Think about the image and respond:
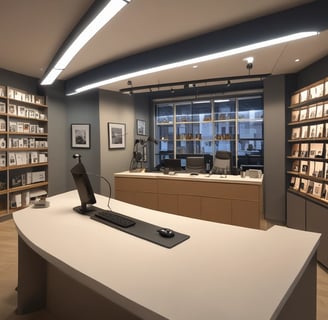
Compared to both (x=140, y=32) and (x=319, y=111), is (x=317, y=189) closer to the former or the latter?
(x=319, y=111)

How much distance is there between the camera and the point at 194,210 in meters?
4.46

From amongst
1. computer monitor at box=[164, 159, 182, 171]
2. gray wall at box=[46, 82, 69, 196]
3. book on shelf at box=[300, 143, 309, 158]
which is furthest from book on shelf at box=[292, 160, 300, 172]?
gray wall at box=[46, 82, 69, 196]

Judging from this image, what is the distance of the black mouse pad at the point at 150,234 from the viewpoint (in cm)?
151

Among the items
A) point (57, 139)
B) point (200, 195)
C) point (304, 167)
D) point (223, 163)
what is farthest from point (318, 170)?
point (57, 139)

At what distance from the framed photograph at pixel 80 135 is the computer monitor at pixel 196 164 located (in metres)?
2.42

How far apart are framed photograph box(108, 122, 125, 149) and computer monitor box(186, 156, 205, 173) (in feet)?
6.43

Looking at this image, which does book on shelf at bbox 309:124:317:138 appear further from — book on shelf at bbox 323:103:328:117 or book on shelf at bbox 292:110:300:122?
book on shelf at bbox 292:110:300:122

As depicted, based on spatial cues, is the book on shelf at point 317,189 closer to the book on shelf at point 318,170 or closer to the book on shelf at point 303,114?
the book on shelf at point 318,170

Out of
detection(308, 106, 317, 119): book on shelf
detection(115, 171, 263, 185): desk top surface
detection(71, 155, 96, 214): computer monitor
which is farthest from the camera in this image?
detection(115, 171, 263, 185): desk top surface

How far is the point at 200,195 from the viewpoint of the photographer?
4406 millimetres

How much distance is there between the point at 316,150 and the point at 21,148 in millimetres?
5257

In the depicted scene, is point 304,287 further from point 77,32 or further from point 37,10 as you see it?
point 37,10

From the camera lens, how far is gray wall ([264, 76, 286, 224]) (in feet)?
16.2

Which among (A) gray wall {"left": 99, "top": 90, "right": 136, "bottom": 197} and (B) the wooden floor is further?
(A) gray wall {"left": 99, "top": 90, "right": 136, "bottom": 197}
